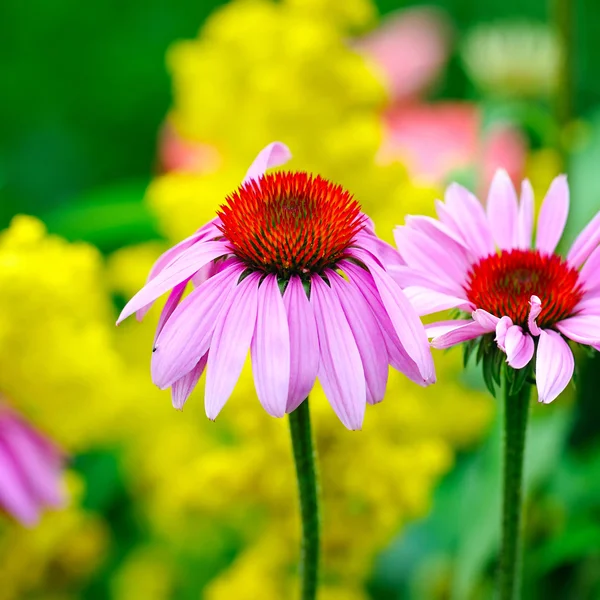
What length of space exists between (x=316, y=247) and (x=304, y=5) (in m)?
0.38

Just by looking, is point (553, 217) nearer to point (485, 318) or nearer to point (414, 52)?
point (485, 318)

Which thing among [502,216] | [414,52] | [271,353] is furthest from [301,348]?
[414,52]

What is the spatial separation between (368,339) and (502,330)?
39mm

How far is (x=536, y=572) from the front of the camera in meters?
0.58

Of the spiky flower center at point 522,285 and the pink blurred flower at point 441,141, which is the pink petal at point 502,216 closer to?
the spiky flower center at point 522,285

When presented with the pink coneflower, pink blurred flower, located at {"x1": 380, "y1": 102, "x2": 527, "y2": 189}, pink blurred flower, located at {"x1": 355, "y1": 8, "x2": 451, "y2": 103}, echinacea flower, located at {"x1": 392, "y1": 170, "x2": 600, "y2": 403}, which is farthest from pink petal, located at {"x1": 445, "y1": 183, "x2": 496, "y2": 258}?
pink blurred flower, located at {"x1": 355, "y1": 8, "x2": 451, "y2": 103}

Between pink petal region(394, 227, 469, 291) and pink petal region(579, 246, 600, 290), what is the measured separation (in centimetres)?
→ 4

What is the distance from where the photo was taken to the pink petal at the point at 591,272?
321mm

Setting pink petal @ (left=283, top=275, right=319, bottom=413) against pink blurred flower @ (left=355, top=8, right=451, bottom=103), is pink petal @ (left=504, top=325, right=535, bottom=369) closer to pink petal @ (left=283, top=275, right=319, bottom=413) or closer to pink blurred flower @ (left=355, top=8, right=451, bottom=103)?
pink petal @ (left=283, top=275, right=319, bottom=413)

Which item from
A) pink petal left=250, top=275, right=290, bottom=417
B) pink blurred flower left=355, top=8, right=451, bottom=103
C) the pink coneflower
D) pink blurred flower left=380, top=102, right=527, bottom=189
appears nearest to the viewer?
pink petal left=250, top=275, right=290, bottom=417

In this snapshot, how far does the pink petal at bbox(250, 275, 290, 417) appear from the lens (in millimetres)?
258

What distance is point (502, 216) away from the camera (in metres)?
0.35

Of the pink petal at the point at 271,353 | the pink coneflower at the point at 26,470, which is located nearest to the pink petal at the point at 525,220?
the pink petal at the point at 271,353

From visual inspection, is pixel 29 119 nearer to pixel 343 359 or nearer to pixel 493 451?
pixel 493 451
